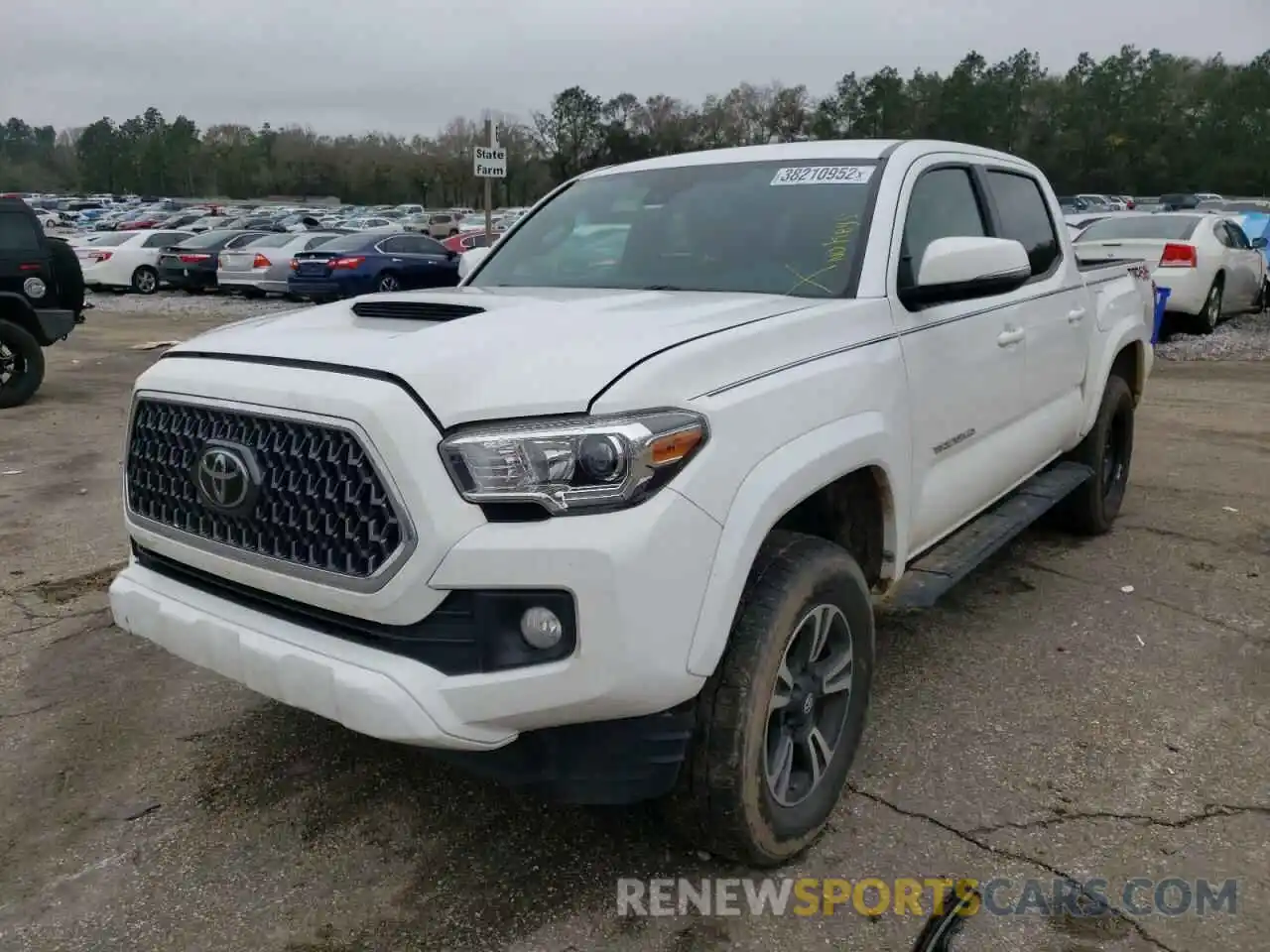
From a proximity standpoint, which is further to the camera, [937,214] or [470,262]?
[470,262]

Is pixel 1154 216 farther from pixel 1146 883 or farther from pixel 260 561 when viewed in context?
pixel 260 561

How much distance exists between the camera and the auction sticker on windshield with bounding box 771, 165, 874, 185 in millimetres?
3652

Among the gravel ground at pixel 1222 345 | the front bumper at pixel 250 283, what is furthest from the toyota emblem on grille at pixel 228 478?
the front bumper at pixel 250 283

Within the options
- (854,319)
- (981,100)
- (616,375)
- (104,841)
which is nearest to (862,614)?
(854,319)

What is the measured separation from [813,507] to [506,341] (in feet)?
3.51

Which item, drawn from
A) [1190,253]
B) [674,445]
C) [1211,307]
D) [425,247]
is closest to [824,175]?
[674,445]

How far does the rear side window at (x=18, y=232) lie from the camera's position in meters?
9.70

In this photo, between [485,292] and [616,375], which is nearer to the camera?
[616,375]

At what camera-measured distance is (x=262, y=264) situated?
2248 centimetres

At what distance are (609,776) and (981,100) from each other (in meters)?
87.0

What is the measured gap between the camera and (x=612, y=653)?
222 centimetres

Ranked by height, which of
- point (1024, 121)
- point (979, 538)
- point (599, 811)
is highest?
point (1024, 121)

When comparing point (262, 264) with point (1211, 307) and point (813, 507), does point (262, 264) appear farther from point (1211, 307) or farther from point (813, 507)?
point (813, 507)

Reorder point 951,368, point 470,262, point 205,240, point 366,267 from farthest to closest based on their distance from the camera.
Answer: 1. point 205,240
2. point 366,267
3. point 470,262
4. point 951,368
